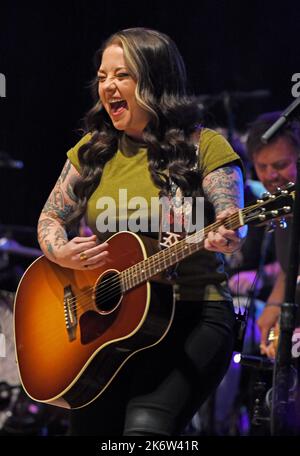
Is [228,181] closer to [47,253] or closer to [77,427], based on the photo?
[47,253]

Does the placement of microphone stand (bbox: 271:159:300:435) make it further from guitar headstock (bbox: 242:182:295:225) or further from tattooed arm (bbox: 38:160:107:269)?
tattooed arm (bbox: 38:160:107:269)

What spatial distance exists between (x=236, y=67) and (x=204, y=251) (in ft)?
10.1

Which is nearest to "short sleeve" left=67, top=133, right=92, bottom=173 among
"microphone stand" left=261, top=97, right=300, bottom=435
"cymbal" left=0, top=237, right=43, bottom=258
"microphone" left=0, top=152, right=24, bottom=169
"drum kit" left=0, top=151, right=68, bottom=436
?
"microphone stand" left=261, top=97, right=300, bottom=435

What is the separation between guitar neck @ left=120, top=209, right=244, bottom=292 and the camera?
2459 millimetres

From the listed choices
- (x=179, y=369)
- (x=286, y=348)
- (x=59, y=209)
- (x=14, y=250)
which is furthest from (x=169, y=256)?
(x=14, y=250)

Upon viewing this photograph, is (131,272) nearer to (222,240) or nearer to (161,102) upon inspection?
(222,240)

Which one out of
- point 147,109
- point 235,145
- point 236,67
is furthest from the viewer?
point 236,67

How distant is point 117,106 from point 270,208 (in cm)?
76

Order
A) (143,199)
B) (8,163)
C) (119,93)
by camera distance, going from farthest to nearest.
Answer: (8,163) < (119,93) < (143,199)

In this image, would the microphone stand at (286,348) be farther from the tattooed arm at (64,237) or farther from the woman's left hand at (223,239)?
the tattooed arm at (64,237)

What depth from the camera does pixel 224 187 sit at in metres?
Result: 2.61

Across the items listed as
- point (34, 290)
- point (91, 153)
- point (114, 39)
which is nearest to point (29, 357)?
point (34, 290)

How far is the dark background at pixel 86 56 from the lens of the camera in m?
4.82

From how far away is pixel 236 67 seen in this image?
5.48 m
